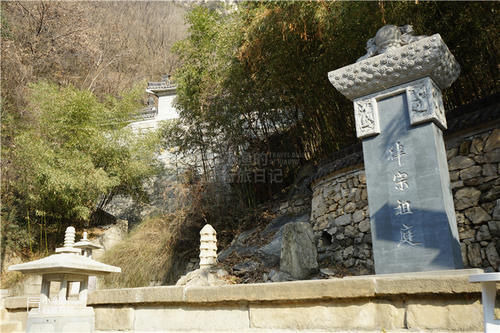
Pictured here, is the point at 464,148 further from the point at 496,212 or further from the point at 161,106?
the point at 161,106

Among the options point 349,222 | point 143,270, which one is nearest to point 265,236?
point 349,222

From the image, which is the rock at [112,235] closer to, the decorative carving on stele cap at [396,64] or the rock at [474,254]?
the rock at [474,254]

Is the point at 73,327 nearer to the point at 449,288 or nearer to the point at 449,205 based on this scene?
the point at 449,288

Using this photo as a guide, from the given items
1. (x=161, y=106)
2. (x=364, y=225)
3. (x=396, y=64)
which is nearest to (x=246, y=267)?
(x=364, y=225)

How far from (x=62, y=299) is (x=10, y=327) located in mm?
1103

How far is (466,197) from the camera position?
4.55 metres

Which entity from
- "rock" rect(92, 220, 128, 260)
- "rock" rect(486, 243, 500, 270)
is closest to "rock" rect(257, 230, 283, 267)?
"rock" rect(486, 243, 500, 270)

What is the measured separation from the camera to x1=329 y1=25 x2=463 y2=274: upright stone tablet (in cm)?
281

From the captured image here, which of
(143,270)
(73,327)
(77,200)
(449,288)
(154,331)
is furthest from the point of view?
(77,200)

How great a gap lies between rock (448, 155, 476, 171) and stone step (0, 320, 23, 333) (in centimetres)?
508

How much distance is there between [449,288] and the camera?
62.7 inches

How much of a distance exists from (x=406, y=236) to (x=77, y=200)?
351 inches

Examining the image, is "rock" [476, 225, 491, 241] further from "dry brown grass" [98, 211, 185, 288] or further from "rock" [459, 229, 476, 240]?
"dry brown grass" [98, 211, 185, 288]

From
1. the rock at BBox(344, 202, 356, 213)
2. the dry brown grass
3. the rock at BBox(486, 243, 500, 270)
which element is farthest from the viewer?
the dry brown grass
